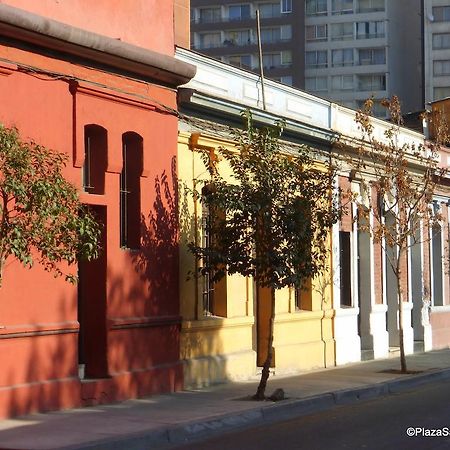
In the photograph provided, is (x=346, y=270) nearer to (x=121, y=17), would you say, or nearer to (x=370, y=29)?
(x=121, y=17)

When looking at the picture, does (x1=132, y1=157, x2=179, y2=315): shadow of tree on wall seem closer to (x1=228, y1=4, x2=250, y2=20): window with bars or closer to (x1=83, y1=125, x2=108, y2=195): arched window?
(x1=83, y1=125, x2=108, y2=195): arched window

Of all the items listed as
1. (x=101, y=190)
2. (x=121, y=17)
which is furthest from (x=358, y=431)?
(x=121, y=17)

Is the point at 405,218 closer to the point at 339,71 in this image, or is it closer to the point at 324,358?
the point at 324,358

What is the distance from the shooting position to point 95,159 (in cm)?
1559

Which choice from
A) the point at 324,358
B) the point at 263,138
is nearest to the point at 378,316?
the point at 324,358

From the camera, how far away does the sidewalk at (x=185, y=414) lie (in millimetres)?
11555

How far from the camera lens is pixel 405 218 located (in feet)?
70.1

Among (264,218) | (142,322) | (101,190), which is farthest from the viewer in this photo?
(142,322)

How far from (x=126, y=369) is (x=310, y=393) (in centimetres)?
319

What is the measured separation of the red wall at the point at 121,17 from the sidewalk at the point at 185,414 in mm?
5704

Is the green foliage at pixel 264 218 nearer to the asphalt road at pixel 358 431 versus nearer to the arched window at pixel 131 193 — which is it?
the arched window at pixel 131 193

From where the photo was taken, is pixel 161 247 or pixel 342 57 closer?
pixel 161 247

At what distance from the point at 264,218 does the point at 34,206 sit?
5270mm

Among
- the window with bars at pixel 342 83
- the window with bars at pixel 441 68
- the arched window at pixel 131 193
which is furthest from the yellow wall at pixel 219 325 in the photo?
the window with bars at pixel 441 68
